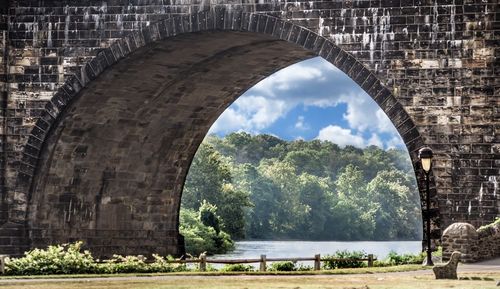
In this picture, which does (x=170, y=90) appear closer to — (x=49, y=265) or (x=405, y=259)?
(x=49, y=265)

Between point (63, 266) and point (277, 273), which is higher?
point (63, 266)

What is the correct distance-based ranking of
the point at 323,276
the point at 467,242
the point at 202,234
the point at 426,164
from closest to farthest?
1. the point at 323,276
2. the point at 467,242
3. the point at 426,164
4. the point at 202,234

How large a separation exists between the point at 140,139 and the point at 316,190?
Answer: 109m

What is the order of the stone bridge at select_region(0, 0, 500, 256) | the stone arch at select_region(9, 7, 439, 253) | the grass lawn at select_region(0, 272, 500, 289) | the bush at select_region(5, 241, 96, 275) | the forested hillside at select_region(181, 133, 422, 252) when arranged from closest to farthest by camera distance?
the grass lawn at select_region(0, 272, 500, 289), the bush at select_region(5, 241, 96, 275), the stone bridge at select_region(0, 0, 500, 256), the stone arch at select_region(9, 7, 439, 253), the forested hillside at select_region(181, 133, 422, 252)

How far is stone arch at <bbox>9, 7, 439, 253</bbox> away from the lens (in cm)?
3934

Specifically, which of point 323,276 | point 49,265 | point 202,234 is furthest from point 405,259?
point 202,234

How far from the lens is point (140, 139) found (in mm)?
50312

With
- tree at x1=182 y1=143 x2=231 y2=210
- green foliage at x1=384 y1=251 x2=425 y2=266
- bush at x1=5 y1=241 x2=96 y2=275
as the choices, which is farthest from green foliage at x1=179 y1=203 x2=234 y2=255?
bush at x1=5 y1=241 x2=96 y2=275

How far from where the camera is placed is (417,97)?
3922cm

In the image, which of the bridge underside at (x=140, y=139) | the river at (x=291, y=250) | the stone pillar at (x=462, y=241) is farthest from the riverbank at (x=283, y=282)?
the river at (x=291, y=250)

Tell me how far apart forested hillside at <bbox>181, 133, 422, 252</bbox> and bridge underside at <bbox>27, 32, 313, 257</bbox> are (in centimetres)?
5572

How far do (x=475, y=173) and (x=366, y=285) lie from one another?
36.1ft

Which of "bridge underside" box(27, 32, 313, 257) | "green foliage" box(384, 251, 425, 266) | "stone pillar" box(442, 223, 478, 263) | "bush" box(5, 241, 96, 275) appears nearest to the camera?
"stone pillar" box(442, 223, 478, 263)

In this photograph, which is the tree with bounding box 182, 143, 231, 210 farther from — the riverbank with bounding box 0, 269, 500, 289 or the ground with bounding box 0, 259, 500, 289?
the riverbank with bounding box 0, 269, 500, 289
